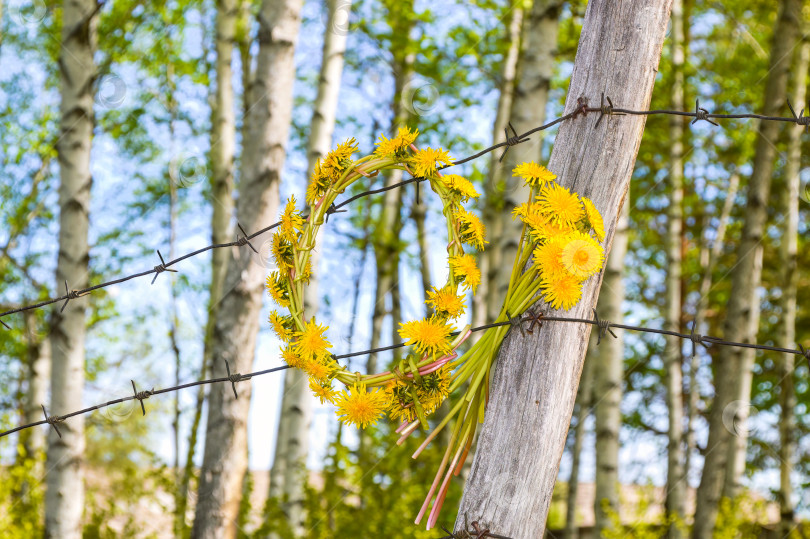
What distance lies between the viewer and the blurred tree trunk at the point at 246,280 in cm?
364

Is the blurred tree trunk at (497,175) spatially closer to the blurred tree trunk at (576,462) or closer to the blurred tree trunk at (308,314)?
the blurred tree trunk at (576,462)

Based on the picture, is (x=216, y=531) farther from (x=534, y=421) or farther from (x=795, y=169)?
(x=795, y=169)

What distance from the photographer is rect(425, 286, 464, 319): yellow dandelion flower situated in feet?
4.87

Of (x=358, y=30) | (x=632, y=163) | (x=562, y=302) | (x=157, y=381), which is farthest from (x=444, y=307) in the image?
(x=157, y=381)

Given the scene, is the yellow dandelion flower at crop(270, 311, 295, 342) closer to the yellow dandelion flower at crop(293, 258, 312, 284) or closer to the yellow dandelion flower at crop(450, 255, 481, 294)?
the yellow dandelion flower at crop(293, 258, 312, 284)

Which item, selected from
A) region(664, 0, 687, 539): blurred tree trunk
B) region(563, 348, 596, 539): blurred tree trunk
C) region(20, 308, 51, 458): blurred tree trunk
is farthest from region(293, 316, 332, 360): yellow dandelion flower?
region(20, 308, 51, 458): blurred tree trunk

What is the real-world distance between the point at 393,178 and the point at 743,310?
450 cm

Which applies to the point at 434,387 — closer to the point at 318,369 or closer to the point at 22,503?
the point at 318,369

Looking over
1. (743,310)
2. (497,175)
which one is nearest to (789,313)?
(743,310)

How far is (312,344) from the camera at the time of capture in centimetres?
151

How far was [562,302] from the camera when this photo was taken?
145 centimetres

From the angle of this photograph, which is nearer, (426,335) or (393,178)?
(426,335)

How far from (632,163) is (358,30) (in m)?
8.74

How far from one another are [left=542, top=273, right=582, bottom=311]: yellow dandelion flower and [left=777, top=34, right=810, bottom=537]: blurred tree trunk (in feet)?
17.8
